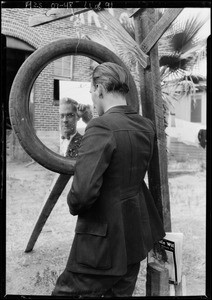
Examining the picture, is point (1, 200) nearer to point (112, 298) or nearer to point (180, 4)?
point (112, 298)

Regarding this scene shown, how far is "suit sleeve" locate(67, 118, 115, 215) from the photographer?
57.4 inches

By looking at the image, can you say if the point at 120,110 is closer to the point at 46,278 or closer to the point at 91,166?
the point at 91,166

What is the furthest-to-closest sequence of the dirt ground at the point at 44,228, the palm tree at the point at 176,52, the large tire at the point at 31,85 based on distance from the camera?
1. the dirt ground at the point at 44,228
2. the palm tree at the point at 176,52
3. the large tire at the point at 31,85

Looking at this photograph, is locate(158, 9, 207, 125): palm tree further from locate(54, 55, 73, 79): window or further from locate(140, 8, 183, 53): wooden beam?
locate(54, 55, 73, 79): window

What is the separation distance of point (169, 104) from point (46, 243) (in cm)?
149

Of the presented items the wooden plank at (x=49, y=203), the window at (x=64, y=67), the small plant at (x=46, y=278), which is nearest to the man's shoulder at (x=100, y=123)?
the window at (x=64, y=67)

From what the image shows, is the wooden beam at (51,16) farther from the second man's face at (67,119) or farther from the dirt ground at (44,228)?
the dirt ground at (44,228)

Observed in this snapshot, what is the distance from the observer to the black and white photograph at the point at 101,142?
5.21 ft

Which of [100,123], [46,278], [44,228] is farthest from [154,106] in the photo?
[46,278]

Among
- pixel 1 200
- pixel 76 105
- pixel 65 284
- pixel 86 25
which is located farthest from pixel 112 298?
pixel 86 25

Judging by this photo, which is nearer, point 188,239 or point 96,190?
point 96,190

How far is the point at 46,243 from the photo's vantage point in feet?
8.85

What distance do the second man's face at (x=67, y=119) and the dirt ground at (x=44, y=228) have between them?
0.34 meters

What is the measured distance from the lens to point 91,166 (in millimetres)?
1462
